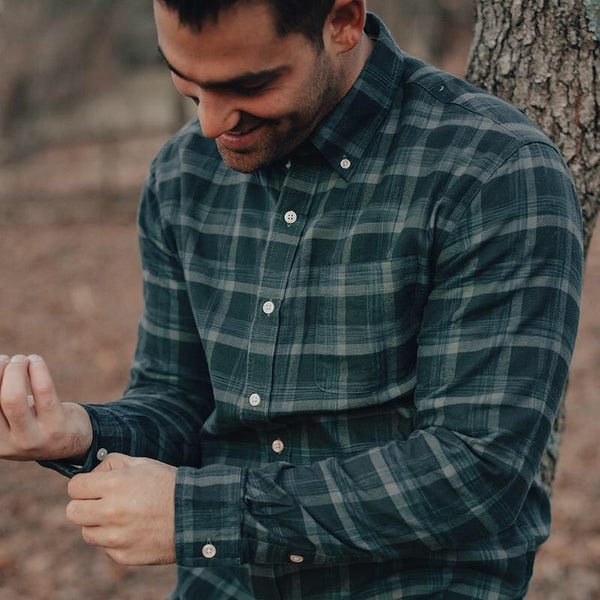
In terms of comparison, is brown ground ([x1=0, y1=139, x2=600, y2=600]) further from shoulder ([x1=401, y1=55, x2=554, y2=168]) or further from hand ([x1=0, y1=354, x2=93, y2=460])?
shoulder ([x1=401, y1=55, x2=554, y2=168])

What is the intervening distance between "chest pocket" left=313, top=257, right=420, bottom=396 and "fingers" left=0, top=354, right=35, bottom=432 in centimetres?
62

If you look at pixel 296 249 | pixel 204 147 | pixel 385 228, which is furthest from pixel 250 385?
pixel 204 147

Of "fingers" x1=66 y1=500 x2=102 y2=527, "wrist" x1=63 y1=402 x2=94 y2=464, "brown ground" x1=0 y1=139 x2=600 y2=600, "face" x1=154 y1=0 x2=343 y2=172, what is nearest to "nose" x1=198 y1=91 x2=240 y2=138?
"face" x1=154 y1=0 x2=343 y2=172

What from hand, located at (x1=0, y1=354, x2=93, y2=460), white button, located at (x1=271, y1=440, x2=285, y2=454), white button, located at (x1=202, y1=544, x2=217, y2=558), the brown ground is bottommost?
the brown ground

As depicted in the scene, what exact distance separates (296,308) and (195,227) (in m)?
0.38

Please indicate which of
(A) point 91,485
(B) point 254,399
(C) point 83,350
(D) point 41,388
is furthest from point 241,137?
(C) point 83,350

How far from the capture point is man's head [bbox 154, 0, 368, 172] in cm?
162

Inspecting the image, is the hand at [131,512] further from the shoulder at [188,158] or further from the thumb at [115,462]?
the shoulder at [188,158]

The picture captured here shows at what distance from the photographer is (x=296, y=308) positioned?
6.09ft

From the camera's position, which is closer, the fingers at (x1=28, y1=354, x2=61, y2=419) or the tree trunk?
the fingers at (x1=28, y1=354, x2=61, y2=419)

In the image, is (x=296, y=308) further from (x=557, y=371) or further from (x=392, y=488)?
(x=557, y=371)

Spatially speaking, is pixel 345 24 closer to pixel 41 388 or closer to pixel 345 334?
pixel 345 334

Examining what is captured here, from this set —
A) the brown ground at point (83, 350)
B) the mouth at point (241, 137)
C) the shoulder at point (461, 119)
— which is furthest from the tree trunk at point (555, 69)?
the brown ground at point (83, 350)

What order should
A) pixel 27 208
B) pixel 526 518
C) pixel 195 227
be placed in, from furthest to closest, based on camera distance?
pixel 27 208, pixel 195 227, pixel 526 518
